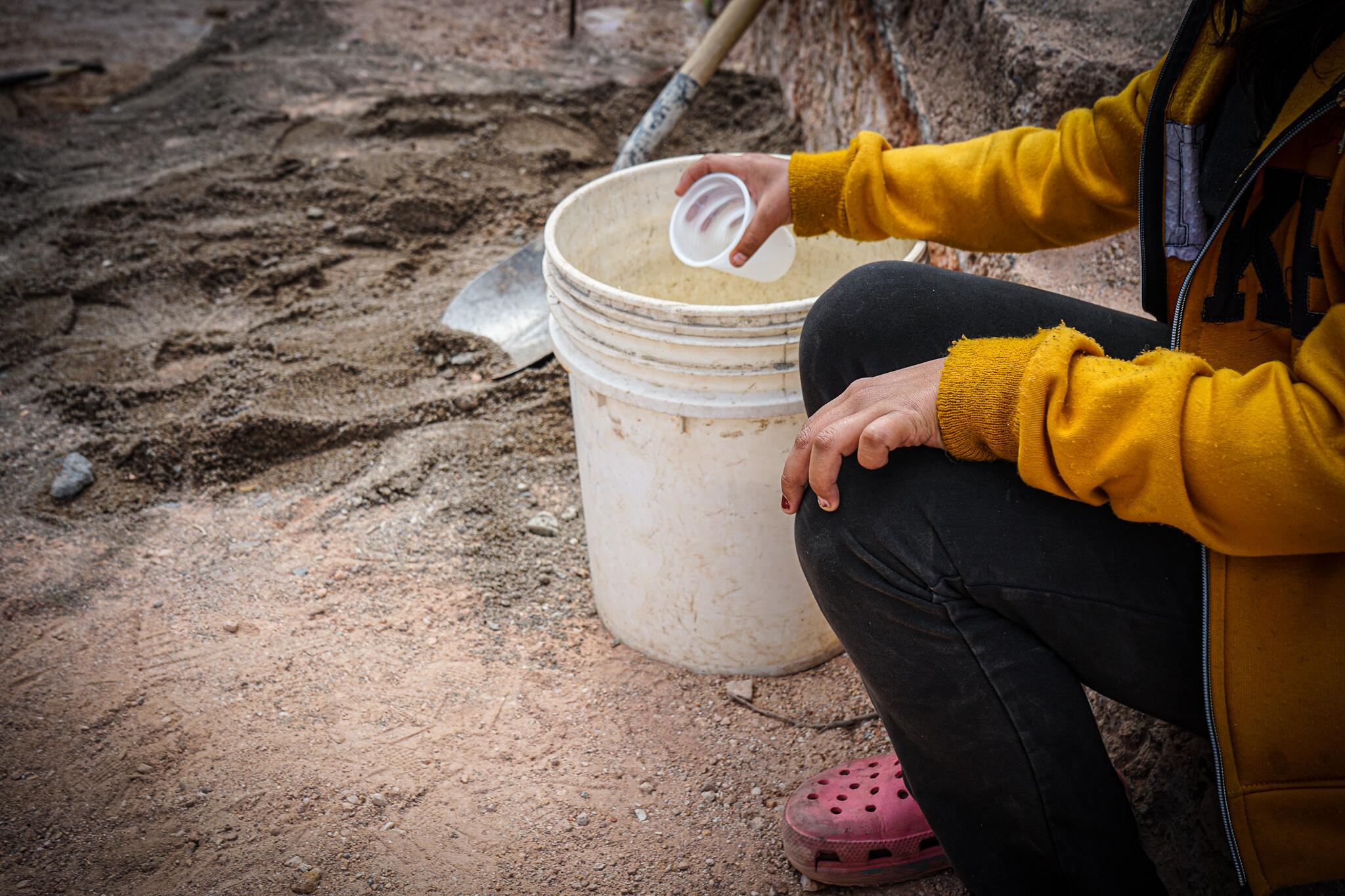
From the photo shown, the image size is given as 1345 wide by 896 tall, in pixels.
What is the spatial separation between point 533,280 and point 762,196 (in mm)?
1388

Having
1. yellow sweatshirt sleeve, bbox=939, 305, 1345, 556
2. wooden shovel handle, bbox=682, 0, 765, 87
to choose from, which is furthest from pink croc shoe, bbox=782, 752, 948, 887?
wooden shovel handle, bbox=682, 0, 765, 87

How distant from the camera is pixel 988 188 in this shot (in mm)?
1401

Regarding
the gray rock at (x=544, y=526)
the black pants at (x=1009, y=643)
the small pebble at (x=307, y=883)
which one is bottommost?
the small pebble at (x=307, y=883)

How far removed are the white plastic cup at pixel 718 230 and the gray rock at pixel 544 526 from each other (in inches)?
30.2

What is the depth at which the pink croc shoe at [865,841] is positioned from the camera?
4.55 ft

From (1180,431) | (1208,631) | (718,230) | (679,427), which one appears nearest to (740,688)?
(679,427)

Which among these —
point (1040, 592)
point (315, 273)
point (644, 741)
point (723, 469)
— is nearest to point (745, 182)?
point (723, 469)

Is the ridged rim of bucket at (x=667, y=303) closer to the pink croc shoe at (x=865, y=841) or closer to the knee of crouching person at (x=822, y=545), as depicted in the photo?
the knee of crouching person at (x=822, y=545)

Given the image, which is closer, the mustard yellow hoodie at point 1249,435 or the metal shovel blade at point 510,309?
the mustard yellow hoodie at point 1249,435

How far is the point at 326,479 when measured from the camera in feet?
7.34

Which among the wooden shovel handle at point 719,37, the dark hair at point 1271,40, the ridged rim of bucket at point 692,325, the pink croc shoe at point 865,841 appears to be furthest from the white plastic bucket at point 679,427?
the wooden shovel handle at point 719,37

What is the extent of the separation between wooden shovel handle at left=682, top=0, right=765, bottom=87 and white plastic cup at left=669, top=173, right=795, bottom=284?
4.48ft

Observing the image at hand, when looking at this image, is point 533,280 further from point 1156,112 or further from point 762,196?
point 1156,112

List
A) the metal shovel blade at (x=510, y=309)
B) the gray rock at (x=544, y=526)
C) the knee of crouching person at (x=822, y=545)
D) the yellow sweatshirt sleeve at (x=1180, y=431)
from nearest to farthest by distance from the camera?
the yellow sweatshirt sleeve at (x=1180, y=431) → the knee of crouching person at (x=822, y=545) → the gray rock at (x=544, y=526) → the metal shovel blade at (x=510, y=309)
